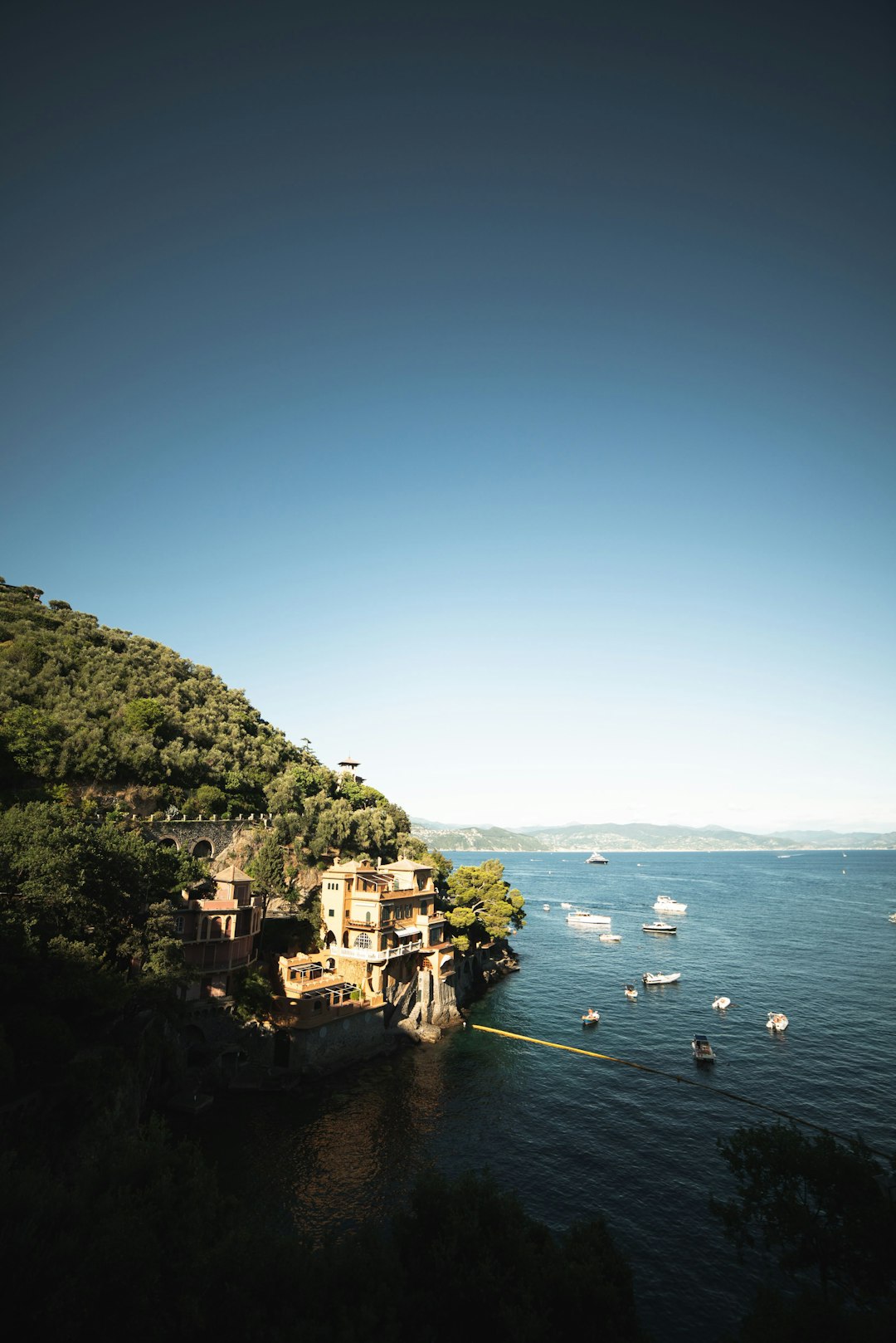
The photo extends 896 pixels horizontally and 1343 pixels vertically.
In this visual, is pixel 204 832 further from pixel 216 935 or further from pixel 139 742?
pixel 216 935

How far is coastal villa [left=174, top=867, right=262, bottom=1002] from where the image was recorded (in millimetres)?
45969

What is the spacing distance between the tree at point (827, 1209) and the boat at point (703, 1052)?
29.0 metres

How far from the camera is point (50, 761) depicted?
51719 millimetres

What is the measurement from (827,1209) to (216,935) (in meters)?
40.5

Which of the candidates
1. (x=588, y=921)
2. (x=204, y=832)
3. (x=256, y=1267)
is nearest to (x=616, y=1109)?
(x=256, y=1267)

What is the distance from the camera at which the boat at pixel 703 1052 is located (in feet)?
175

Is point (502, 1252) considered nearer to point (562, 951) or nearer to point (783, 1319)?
point (783, 1319)

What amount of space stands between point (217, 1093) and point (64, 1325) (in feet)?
112

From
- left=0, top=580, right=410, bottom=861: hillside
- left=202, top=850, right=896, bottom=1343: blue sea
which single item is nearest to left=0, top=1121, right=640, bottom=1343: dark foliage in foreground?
left=202, top=850, right=896, bottom=1343: blue sea

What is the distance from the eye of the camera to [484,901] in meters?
82.0

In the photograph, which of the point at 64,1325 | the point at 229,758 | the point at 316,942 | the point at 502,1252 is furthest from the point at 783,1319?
the point at 229,758

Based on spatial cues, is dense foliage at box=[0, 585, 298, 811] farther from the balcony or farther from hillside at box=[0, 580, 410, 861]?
the balcony

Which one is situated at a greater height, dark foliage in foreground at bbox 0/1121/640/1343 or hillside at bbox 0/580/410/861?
hillside at bbox 0/580/410/861

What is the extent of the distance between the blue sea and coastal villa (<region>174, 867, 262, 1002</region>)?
26.5 feet
